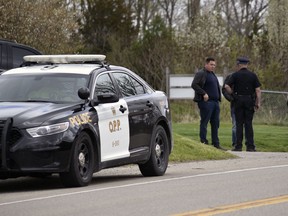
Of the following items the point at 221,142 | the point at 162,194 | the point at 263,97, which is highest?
the point at 162,194

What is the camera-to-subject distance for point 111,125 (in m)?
13.8

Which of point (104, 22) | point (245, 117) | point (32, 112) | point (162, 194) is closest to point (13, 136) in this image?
point (32, 112)

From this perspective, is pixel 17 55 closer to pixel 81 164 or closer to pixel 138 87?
pixel 138 87

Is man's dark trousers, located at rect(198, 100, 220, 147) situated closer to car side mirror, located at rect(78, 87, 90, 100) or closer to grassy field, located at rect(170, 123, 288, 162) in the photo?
grassy field, located at rect(170, 123, 288, 162)

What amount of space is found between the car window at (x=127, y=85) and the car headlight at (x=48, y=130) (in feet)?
6.50

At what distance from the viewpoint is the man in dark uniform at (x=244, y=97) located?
848 inches

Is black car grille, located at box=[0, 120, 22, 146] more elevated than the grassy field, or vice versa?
black car grille, located at box=[0, 120, 22, 146]

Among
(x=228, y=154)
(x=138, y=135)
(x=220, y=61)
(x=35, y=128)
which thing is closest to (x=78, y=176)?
(x=35, y=128)

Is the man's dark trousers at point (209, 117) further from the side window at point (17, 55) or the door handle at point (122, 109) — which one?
the door handle at point (122, 109)

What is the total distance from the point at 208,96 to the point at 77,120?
9028 mm

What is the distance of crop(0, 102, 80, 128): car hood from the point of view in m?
12.4

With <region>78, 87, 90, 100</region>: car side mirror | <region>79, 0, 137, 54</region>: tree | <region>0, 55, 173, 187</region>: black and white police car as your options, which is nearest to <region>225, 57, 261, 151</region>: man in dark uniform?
<region>0, 55, 173, 187</region>: black and white police car

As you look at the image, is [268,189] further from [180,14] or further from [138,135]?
[180,14]

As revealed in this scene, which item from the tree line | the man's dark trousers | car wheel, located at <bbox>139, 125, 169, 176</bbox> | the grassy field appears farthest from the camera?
the tree line
